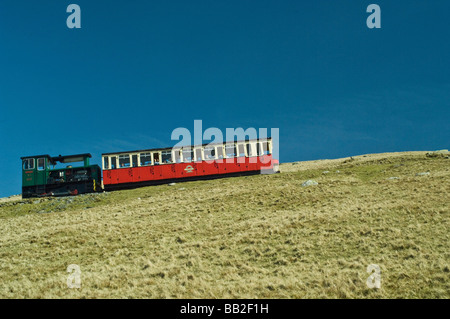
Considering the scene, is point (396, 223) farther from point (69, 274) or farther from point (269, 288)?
point (69, 274)

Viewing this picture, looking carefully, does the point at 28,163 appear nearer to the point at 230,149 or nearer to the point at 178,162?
the point at 178,162

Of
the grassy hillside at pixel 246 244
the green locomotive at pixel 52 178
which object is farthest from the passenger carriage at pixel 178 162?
the grassy hillside at pixel 246 244

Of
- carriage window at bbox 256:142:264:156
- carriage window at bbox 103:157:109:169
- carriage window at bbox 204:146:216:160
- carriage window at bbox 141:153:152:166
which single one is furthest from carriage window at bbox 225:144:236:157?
carriage window at bbox 103:157:109:169

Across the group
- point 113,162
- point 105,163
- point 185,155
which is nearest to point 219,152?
point 185,155

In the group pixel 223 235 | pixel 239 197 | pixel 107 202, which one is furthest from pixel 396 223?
pixel 107 202

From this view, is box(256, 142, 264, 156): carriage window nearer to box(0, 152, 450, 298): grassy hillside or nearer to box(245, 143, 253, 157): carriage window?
box(245, 143, 253, 157): carriage window

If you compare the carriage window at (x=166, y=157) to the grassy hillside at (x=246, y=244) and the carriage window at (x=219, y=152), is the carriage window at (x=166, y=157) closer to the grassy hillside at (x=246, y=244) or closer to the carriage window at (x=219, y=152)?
the carriage window at (x=219, y=152)

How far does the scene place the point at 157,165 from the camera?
38938mm

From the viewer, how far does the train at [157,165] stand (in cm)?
3812

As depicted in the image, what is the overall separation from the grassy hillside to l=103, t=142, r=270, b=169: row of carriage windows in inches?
347

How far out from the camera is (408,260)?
12500mm

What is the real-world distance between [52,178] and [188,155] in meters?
14.7

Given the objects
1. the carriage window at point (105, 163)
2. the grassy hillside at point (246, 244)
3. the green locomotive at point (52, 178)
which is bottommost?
the grassy hillside at point (246, 244)
